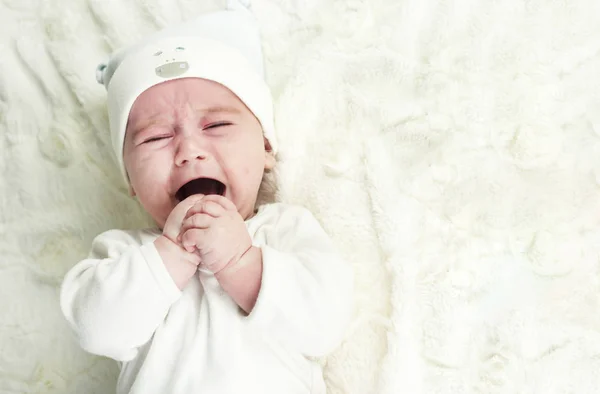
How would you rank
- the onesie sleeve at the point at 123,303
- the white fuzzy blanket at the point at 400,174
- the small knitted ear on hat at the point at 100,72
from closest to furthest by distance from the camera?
1. the onesie sleeve at the point at 123,303
2. the white fuzzy blanket at the point at 400,174
3. the small knitted ear on hat at the point at 100,72

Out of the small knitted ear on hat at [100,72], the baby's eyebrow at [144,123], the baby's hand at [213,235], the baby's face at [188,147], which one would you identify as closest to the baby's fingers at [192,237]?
the baby's hand at [213,235]

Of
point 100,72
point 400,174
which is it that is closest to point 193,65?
point 100,72

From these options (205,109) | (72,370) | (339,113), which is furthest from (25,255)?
(339,113)

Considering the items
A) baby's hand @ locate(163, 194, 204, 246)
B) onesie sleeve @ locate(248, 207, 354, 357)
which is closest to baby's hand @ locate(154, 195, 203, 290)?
baby's hand @ locate(163, 194, 204, 246)

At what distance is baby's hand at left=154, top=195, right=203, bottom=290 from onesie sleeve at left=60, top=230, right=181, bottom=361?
0.01m

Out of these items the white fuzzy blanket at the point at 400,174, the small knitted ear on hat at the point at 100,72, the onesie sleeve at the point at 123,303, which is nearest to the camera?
the onesie sleeve at the point at 123,303

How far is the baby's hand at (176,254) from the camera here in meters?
0.85

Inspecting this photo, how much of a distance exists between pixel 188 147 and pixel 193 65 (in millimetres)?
165

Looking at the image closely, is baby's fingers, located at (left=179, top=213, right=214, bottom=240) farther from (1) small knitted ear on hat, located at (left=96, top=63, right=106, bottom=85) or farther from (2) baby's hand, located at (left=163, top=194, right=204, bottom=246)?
(1) small knitted ear on hat, located at (left=96, top=63, right=106, bottom=85)

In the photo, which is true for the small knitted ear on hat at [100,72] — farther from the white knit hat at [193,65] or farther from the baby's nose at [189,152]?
the baby's nose at [189,152]

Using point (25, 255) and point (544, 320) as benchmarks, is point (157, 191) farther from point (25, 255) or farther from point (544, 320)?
point (544, 320)

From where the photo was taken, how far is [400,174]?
1.03 m

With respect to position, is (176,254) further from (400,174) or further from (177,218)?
(400,174)

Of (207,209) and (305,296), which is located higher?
(207,209)
